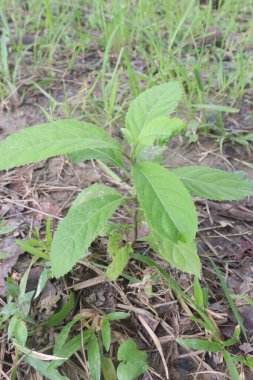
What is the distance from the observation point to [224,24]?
2906 millimetres

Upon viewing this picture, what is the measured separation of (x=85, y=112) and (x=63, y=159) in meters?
0.30

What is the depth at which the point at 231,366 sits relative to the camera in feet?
4.08

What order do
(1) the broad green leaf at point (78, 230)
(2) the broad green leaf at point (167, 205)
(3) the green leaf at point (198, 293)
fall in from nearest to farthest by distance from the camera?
(2) the broad green leaf at point (167, 205) → (1) the broad green leaf at point (78, 230) → (3) the green leaf at point (198, 293)

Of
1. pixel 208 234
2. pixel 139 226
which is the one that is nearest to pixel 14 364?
pixel 139 226

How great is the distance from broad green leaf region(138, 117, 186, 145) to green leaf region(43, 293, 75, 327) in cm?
62

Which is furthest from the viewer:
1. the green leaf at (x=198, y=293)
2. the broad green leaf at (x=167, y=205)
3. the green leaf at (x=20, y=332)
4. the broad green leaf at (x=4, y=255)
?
the broad green leaf at (x=4, y=255)

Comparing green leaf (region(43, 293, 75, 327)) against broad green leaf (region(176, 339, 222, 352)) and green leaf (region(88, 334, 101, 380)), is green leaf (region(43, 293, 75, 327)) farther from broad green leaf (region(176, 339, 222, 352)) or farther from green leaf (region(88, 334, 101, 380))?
broad green leaf (region(176, 339, 222, 352))

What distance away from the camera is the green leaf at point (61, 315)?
1324 mm

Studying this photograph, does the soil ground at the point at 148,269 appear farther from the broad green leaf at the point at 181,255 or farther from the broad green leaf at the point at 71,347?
the broad green leaf at the point at 181,255

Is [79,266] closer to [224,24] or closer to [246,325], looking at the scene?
[246,325]

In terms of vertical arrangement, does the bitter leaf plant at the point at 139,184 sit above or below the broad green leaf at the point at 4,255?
above

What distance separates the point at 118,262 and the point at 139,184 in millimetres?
391

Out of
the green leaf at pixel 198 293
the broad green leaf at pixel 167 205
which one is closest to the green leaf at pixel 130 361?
the green leaf at pixel 198 293

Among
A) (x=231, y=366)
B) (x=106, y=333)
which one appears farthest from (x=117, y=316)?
(x=231, y=366)
